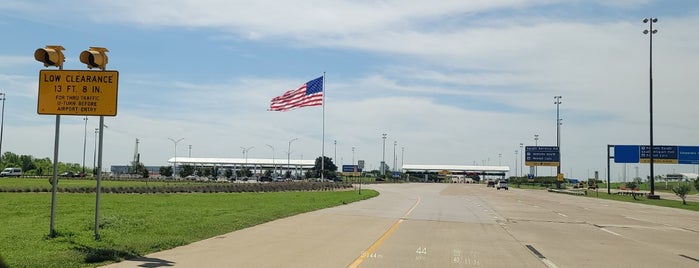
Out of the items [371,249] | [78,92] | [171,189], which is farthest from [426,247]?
[171,189]

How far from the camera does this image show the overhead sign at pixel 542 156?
10006cm

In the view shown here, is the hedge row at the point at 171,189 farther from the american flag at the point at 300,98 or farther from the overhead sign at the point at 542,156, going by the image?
the overhead sign at the point at 542,156

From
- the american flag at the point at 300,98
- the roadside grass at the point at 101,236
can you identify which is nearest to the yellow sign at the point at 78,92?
the roadside grass at the point at 101,236

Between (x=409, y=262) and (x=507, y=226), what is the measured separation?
1147 centimetres

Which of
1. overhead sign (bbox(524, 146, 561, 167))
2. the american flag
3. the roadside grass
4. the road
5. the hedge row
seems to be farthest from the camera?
overhead sign (bbox(524, 146, 561, 167))

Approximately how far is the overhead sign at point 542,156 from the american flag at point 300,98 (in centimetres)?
6210

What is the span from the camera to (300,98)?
48.8 meters

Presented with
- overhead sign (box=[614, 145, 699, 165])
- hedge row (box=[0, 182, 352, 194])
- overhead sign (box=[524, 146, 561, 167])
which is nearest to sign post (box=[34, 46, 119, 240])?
hedge row (box=[0, 182, 352, 194])

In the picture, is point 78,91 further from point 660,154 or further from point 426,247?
point 660,154

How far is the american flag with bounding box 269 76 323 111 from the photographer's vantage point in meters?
48.3

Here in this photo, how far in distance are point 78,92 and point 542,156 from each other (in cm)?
9599

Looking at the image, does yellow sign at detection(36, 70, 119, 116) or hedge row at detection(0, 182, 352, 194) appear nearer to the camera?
yellow sign at detection(36, 70, 119, 116)

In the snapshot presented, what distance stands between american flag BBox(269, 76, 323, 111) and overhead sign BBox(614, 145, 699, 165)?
42.7 meters

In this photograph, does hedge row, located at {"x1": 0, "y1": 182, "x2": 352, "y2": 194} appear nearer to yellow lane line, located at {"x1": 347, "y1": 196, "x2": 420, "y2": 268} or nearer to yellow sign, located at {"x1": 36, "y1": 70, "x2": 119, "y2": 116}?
yellow lane line, located at {"x1": 347, "y1": 196, "x2": 420, "y2": 268}
